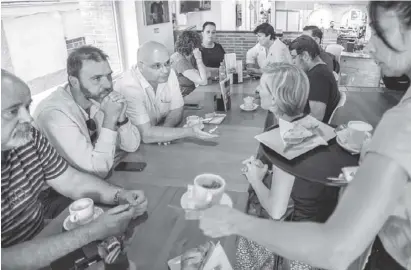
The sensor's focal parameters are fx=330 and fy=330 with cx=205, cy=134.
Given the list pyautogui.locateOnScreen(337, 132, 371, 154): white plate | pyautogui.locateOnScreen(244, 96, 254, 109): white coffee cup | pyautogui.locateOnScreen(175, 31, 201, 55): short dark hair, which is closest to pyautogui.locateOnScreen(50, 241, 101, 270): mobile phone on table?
pyautogui.locateOnScreen(337, 132, 371, 154): white plate

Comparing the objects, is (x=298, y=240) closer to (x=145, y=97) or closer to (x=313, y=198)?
(x=313, y=198)

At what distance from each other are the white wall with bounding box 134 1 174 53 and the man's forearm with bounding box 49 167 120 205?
133 inches

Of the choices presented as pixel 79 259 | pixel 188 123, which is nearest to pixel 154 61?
pixel 188 123

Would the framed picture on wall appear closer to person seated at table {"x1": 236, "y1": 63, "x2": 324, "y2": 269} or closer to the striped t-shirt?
person seated at table {"x1": 236, "y1": 63, "x2": 324, "y2": 269}

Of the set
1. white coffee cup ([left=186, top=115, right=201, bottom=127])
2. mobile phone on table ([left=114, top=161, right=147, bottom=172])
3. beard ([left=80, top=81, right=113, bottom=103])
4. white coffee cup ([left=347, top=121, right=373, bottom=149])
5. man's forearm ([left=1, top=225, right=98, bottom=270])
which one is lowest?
mobile phone on table ([left=114, top=161, right=147, bottom=172])

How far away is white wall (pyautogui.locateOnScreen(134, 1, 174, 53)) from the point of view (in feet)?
15.3

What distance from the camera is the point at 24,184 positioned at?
1497mm

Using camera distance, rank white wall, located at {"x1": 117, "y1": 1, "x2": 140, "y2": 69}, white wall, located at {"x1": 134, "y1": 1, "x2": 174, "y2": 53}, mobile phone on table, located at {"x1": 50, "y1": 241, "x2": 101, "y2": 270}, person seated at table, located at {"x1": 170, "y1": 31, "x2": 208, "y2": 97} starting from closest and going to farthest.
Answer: mobile phone on table, located at {"x1": 50, "y1": 241, "x2": 101, "y2": 270} → person seated at table, located at {"x1": 170, "y1": 31, "x2": 208, "y2": 97} → white wall, located at {"x1": 117, "y1": 1, "x2": 140, "y2": 69} → white wall, located at {"x1": 134, "y1": 1, "x2": 174, "y2": 53}

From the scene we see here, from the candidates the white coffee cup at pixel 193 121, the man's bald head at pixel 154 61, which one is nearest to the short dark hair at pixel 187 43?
the man's bald head at pixel 154 61

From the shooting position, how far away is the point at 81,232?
1208 millimetres

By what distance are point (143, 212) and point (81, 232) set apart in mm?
274

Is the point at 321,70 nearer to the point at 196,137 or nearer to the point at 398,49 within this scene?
the point at 196,137

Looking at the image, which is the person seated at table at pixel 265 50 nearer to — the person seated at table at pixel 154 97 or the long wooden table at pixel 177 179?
the long wooden table at pixel 177 179

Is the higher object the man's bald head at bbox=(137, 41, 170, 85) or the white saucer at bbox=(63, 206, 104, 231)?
the man's bald head at bbox=(137, 41, 170, 85)
